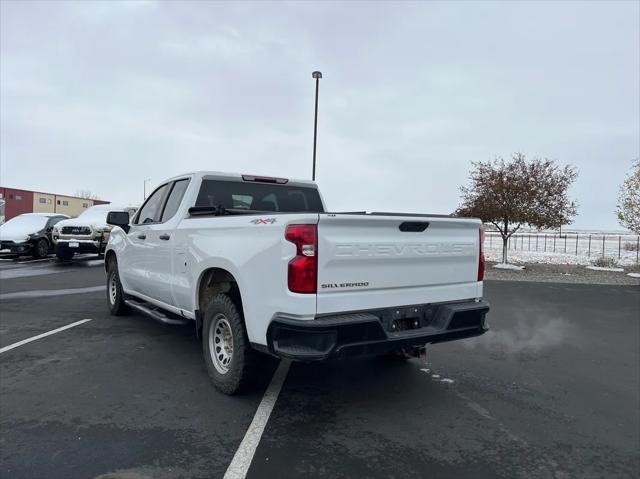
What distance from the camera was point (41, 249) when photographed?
17406 millimetres

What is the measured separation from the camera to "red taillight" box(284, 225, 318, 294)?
313 cm

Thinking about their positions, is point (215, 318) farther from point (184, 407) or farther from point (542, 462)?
point (542, 462)

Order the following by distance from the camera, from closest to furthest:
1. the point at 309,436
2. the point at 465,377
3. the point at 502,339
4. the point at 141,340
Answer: the point at 309,436 → the point at 465,377 → the point at 141,340 → the point at 502,339

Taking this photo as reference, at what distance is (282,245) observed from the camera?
3.19 metres

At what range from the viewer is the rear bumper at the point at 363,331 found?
3121 millimetres

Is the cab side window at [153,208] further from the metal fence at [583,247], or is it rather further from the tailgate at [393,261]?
the metal fence at [583,247]

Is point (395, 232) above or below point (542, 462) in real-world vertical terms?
above

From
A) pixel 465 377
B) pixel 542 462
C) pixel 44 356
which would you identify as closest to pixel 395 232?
pixel 542 462

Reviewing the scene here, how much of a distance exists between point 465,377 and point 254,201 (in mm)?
3044

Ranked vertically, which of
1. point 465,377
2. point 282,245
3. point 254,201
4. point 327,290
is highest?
point 254,201

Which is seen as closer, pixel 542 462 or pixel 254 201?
pixel 542 462

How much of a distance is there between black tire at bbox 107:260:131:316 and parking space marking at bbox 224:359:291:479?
3558mm

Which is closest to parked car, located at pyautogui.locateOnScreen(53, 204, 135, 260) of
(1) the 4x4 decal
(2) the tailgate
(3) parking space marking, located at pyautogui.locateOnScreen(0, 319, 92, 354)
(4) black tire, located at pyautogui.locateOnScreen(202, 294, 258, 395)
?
(3) parking space marking, located at pyautogui.locateOnScreen(0, 319, 92, 354)

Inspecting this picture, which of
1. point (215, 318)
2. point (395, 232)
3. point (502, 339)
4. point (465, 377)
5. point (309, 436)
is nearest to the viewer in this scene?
point (309, 436)
